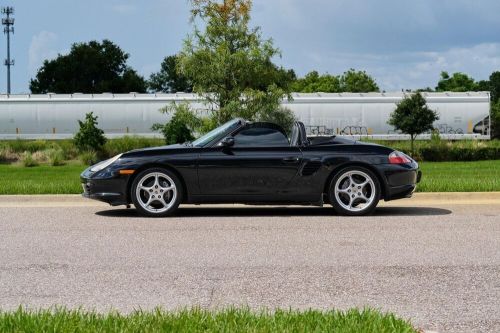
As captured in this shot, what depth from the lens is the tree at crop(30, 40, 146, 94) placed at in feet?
265

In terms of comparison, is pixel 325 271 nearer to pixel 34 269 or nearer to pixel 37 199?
pixel 34 269

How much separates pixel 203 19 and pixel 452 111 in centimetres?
1678

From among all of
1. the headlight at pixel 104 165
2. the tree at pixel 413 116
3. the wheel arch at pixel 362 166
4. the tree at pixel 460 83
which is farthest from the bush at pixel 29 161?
the tree at pixel 460 83

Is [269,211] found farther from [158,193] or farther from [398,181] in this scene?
[398,181]

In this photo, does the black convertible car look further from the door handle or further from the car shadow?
the car shadow

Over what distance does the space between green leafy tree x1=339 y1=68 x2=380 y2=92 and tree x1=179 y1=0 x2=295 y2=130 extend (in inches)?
2422

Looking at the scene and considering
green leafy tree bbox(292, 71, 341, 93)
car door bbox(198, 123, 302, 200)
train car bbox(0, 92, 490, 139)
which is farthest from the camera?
green leafy tree bbox(292, 71, 341, 93)

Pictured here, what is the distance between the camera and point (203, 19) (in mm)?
36875

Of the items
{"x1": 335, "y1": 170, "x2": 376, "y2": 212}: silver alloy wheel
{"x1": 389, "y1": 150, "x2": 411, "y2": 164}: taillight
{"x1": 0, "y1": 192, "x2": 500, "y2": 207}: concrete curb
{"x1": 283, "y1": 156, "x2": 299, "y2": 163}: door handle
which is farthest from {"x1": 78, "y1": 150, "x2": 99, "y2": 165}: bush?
{"x1": 389, "y1": 150, "x2": 411, "y2": 164}: taillight

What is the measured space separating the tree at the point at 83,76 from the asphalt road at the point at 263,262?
233ft

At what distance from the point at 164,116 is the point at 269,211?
34.2 metres

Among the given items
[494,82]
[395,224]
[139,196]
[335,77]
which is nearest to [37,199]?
[139,196]

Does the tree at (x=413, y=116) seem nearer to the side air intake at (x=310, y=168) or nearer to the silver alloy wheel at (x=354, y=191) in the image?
the silver alloy wheel at (x=354, y=191)

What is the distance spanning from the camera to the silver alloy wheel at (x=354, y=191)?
10852 millimetres
